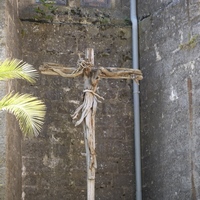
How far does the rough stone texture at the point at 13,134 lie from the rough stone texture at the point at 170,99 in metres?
1.74

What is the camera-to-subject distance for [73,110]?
11180 millimetres

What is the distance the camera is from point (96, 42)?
11.6 metres

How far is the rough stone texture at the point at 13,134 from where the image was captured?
9867mm

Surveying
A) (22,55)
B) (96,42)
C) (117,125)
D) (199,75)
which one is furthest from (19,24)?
(199,75)

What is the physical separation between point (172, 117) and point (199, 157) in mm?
815

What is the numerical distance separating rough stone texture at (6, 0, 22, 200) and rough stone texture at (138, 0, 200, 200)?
5.70 feet

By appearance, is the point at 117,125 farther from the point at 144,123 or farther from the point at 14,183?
the point at 14,183

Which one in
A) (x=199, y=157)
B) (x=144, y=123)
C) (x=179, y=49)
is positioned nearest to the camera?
(x=199, y=157)

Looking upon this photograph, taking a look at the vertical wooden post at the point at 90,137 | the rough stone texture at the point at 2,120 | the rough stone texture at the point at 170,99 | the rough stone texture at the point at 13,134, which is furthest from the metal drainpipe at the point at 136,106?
the rough stone texture at the point at 2,120

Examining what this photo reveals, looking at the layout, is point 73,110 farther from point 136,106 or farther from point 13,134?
point 13,134

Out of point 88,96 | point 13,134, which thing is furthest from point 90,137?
point 13,134

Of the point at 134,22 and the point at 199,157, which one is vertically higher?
the point at 134,22

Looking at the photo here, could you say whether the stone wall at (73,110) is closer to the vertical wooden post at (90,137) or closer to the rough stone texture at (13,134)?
the rough stone texture at (13,134)

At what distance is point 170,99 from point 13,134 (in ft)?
6.68
